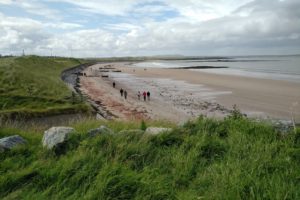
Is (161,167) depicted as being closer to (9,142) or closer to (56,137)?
(56,137)

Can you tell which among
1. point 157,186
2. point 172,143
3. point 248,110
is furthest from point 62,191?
point 248,110

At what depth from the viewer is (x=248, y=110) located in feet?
78.5

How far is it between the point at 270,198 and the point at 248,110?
71.2 feet

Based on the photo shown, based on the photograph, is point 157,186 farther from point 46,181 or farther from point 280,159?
point 280,159

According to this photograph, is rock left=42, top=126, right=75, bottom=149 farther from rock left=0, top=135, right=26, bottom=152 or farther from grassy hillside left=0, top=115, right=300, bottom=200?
rock left=0, top=135, right=26, bottom=152

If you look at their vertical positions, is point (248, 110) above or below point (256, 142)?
below

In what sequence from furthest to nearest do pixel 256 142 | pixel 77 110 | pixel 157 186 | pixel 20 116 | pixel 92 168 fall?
pixel 77 110, pixel 20 116, pixel 256 142, pixel 92 168, pixel 157 186

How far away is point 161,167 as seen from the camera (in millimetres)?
4621

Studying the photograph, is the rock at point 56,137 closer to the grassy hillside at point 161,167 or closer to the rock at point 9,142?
the grassy hillside at point 161,167

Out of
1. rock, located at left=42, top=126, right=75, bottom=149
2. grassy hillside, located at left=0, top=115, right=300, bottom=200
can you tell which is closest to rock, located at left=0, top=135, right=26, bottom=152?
grassy hillside, located at left=0, top=115, right=300, bottom=200

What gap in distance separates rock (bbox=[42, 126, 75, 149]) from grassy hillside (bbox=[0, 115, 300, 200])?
0.14m

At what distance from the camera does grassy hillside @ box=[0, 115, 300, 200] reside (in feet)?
12.1

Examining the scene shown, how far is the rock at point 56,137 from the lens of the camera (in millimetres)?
5137

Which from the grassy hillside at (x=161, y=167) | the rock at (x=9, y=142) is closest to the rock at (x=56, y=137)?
the grassy hillside at (x=161, y=167)
